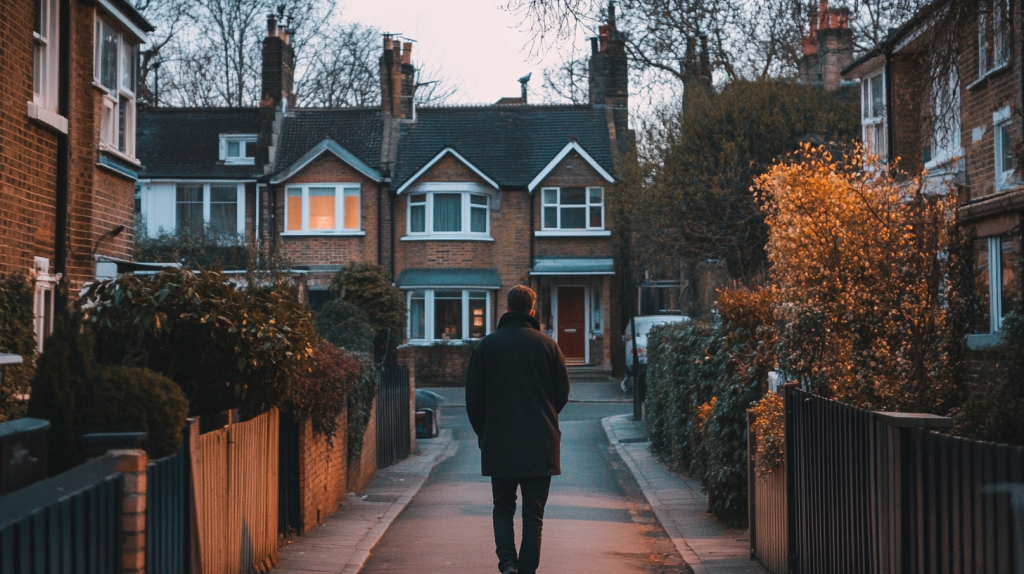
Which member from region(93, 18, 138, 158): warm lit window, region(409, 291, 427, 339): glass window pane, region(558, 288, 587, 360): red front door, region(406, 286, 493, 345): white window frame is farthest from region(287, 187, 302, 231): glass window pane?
region(93, 18, 138, 158): warm lit window

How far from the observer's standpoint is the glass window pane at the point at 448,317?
32.7 meters

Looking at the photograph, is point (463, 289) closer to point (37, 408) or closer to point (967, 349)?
point (967, 349)

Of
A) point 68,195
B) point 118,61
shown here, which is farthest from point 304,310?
point 118,61

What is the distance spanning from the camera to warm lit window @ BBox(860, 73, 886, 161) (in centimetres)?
2094

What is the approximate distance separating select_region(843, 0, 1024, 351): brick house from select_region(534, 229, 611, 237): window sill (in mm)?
11914

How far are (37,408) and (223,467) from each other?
6.56 ft

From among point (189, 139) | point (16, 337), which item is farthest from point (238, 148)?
point (16, 337)

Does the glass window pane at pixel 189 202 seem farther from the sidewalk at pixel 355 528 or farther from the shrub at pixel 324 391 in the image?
the shrub at pixel 324 391

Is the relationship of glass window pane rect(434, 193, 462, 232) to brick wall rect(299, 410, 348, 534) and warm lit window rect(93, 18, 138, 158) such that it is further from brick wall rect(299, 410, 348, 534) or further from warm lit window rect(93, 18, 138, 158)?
brick wall rect(299, 410, 348, 534)

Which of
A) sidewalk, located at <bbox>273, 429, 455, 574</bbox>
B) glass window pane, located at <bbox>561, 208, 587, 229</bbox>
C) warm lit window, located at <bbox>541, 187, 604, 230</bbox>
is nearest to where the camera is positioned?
sidewalk, located at <bbox>273, 429, 455, 574</bbox>

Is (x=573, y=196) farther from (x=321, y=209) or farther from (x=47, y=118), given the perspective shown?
(x=47, y=118)

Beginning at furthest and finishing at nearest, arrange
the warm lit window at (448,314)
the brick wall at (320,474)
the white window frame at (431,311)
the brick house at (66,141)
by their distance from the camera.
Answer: the warm lit window at (448,314), the white window frame at (431,311), the brick house at (66,141), the brick wall at (320,474)

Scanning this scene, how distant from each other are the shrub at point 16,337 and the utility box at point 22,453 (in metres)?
4.38

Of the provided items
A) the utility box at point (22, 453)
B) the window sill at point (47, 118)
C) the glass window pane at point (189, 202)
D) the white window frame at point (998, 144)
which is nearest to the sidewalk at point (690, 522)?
the utility box at point (22, 453)
